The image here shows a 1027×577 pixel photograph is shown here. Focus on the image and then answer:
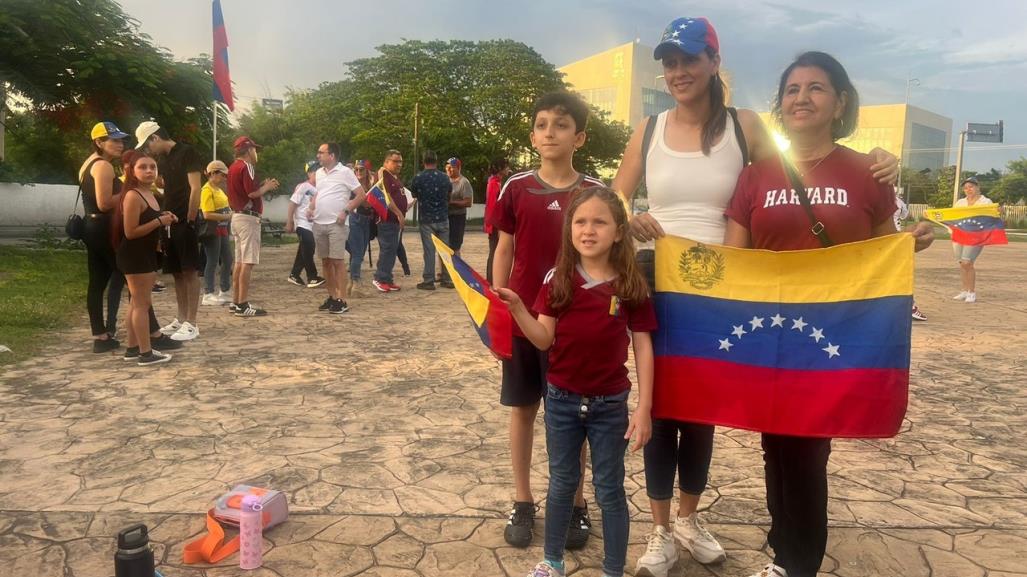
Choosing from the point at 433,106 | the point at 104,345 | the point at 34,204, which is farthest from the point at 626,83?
the point at 104,345

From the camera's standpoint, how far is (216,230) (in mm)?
8203

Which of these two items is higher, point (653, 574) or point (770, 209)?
point (770, 209)

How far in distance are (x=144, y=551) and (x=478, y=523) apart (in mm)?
1405

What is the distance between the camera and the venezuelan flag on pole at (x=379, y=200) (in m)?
9.67

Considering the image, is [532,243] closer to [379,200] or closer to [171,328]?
[171,328]

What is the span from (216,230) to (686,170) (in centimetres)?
685

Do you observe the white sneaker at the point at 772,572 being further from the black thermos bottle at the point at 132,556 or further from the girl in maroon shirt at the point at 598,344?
the black thermos bottle at the point at 132,556

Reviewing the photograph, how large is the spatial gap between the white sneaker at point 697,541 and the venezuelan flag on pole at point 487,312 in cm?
103

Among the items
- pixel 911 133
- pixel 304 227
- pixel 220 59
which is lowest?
pixel 304 227

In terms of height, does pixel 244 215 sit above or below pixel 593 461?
above

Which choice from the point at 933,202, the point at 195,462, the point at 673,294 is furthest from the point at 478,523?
the point at 933,202

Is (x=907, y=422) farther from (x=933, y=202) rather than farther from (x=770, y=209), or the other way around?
(x=933, y=202)

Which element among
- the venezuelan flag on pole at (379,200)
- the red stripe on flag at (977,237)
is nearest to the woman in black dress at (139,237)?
the venezuelan flag on pole at (379,200)

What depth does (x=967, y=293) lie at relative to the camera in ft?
35.9
